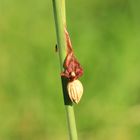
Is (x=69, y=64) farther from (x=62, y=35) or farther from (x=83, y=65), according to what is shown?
(x=83, y=65)

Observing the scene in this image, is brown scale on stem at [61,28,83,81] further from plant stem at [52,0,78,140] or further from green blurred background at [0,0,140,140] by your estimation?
green blurred background at [0,0,140,140]

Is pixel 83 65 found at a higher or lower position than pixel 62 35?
lower

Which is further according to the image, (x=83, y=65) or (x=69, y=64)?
(x=83, y=65)

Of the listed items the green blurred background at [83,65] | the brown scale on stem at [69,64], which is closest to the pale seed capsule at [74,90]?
the brown scale on stem at [69,64]

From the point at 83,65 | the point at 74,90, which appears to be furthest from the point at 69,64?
the point at 83,65

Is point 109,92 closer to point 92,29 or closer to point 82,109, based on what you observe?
point 82,109

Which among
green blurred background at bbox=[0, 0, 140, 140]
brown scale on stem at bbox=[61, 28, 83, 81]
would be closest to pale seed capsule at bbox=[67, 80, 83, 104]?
brown scale on stem at bbox=[61, 28, 83, 81]

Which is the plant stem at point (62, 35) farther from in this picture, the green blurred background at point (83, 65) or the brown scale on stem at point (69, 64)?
the green blurred background at point (83, 65)

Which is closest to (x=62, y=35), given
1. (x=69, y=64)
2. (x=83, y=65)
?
(x=69, y=64)
